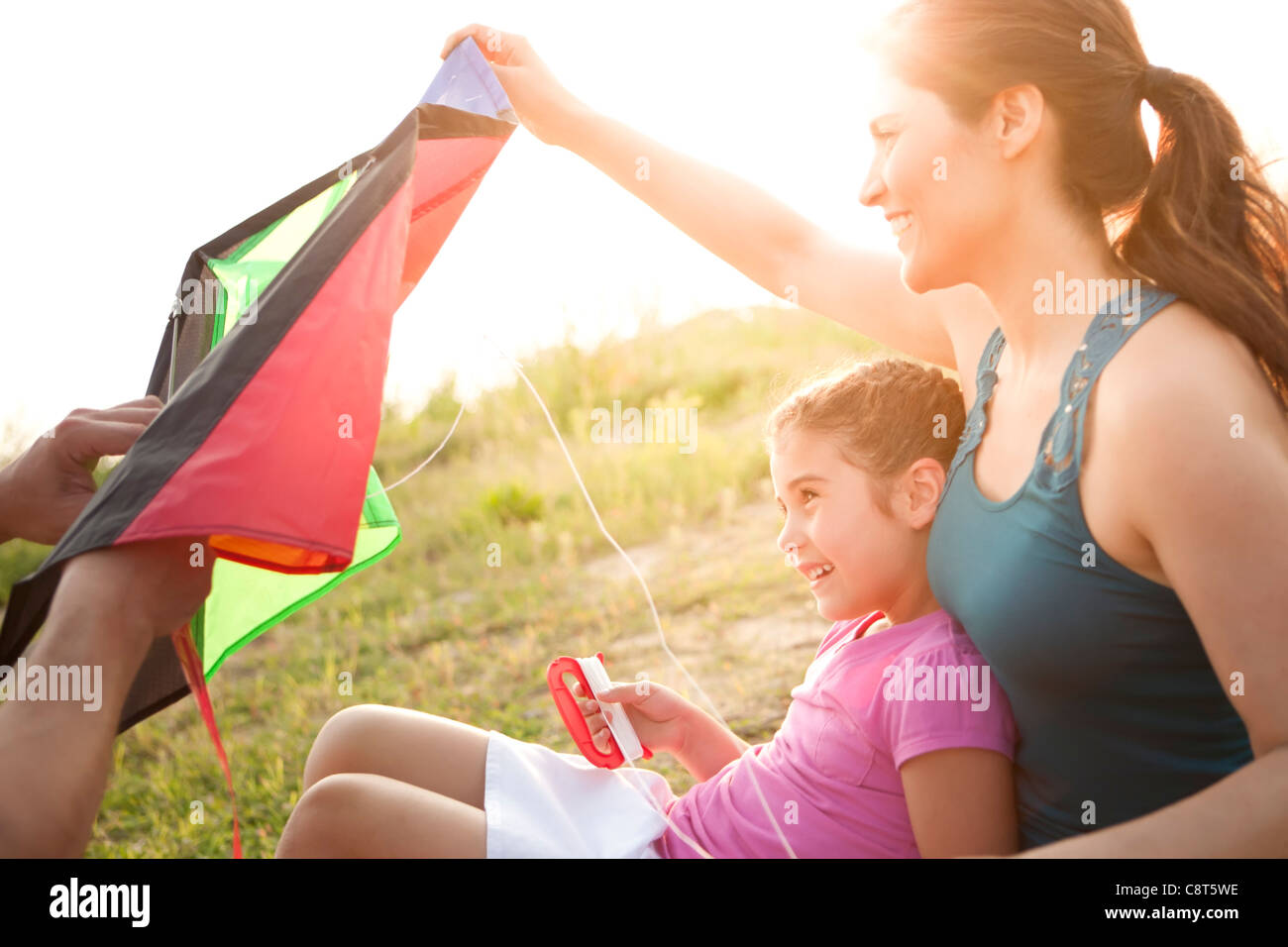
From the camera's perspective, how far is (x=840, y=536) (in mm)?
1744

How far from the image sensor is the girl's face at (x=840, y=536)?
1742 mm

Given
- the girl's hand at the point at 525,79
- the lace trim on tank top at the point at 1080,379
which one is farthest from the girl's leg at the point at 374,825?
the girl's hand at the point at 525,79

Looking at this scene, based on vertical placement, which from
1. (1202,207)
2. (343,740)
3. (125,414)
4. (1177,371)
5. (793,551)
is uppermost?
(1202,207)

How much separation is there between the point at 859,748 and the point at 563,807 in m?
0.44

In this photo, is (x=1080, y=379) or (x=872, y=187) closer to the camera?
(x=1080, y=379)

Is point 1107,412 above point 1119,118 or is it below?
below

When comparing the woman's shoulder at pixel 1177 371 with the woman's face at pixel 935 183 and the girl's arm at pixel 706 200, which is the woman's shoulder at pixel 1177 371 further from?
the girl's arm at pixel 706 200

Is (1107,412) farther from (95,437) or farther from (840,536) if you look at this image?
(95,437)

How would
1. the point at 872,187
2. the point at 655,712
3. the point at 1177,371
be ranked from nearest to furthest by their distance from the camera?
1. the point at 1177,371
2. the point at 872,187
3. the point at 655,712

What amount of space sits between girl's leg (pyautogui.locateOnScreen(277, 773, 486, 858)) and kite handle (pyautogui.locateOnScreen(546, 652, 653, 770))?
29cm

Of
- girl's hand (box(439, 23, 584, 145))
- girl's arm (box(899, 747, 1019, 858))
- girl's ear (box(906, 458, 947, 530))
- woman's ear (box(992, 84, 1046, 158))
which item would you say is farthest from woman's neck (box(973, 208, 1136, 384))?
girl's hand (box(439, 23, 584, 145))

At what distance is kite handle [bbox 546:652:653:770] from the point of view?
1.76 metres

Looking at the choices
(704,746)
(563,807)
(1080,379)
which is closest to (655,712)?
(704,746)

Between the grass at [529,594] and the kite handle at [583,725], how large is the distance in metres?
0.80
